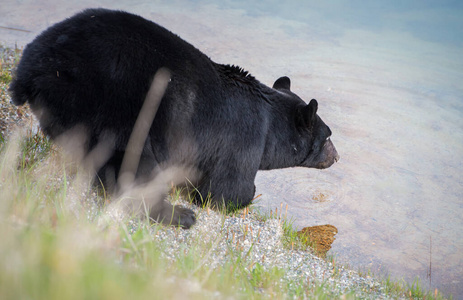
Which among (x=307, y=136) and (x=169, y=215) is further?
(x=307, y=136)

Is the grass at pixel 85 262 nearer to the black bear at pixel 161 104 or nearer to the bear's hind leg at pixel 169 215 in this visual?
the bear's hind leg at pixel 169 215

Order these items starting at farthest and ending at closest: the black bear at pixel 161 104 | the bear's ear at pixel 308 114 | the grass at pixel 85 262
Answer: the bear's ear at pixel 308 114 < the black bear at pixel 161 104 < the grass at pixel 85 262

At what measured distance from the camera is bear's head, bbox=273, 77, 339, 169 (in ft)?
15.9

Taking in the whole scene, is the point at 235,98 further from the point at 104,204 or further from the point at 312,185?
the point at 312,185

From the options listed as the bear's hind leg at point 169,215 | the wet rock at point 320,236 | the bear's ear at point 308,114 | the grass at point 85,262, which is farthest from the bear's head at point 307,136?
the grass at point 85,262

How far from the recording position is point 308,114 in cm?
476


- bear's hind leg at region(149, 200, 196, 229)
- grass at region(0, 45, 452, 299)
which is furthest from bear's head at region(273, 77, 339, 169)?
grass at region(0, 45, 452, 299)

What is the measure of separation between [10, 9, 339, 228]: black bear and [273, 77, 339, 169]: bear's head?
15 mm

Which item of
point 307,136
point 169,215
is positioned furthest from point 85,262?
point 307,136

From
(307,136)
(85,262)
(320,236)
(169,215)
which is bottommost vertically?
(320,236)

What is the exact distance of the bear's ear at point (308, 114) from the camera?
468cm

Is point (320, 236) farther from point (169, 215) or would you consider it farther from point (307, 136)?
point (169, 215)

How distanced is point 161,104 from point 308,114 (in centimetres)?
160

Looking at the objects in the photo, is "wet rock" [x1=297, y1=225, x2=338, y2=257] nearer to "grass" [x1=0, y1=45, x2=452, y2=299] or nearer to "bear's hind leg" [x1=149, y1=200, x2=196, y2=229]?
"grass" [x1=0, y1=45, x2=452, y2=299]
